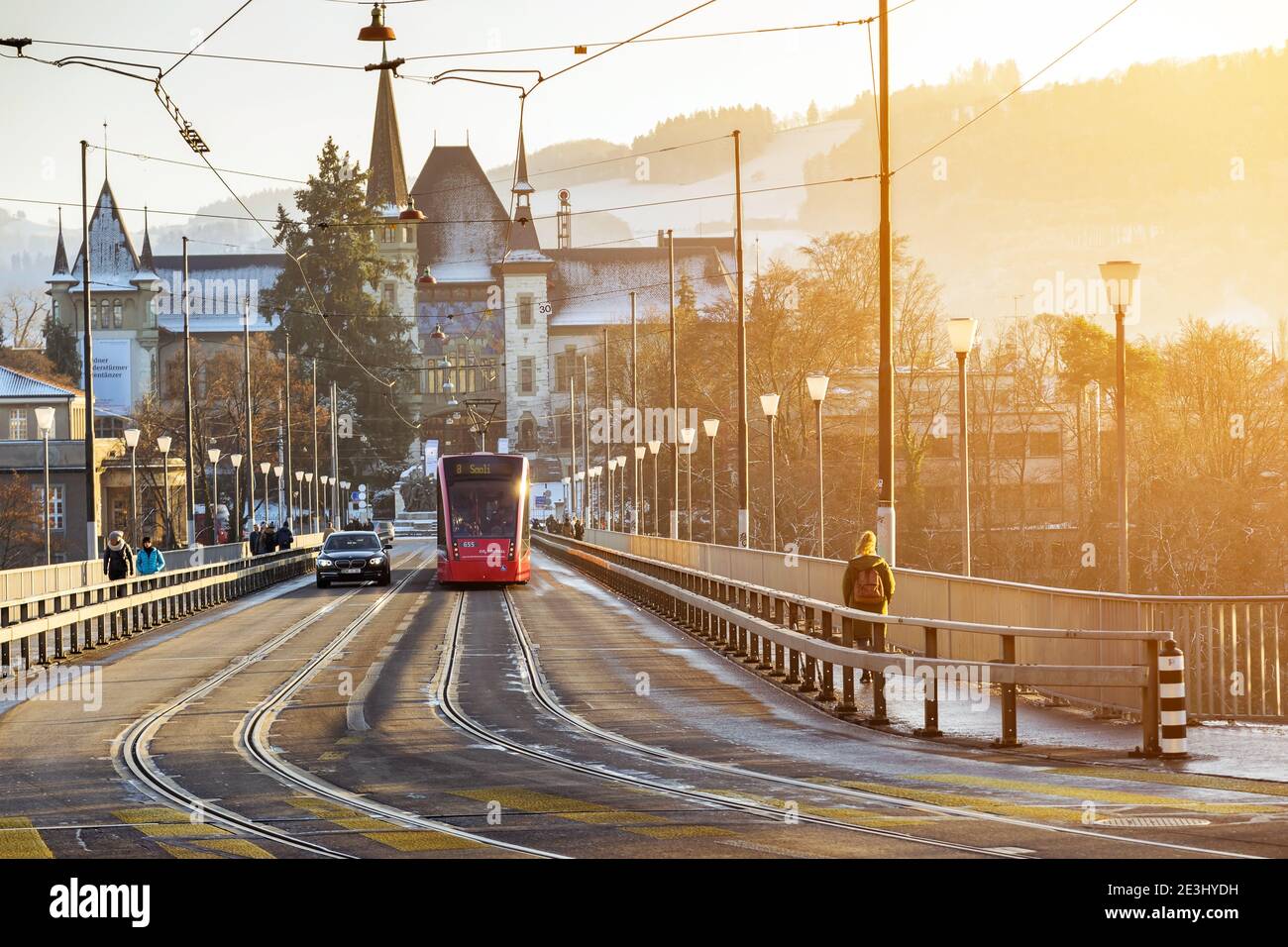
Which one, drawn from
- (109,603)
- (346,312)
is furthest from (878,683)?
(346,312)

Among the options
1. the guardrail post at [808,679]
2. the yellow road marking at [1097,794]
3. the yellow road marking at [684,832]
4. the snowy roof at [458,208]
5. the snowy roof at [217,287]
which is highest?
the snowy roof at [458,208]

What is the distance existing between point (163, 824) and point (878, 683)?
8.76 metres

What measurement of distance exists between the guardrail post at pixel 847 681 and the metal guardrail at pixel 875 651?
0.04ft

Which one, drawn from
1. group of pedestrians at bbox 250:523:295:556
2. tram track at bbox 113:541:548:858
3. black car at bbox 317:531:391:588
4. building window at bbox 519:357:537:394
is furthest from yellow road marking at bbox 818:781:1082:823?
building window at bbox 519:357:537:394

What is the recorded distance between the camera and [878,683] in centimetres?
1859

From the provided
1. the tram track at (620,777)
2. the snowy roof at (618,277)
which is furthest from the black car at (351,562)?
the snowy roof at (618,277)

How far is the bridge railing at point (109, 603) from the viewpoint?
2677cm

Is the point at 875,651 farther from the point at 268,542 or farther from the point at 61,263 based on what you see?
the point at 61,263

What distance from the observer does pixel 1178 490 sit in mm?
78875

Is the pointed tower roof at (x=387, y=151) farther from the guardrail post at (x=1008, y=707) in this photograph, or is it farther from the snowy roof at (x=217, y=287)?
the guardrail post at (x=1008, y=707)

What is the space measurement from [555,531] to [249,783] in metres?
103

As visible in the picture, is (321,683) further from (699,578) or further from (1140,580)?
(1140,580)

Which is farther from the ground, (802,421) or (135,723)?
(802,421)
